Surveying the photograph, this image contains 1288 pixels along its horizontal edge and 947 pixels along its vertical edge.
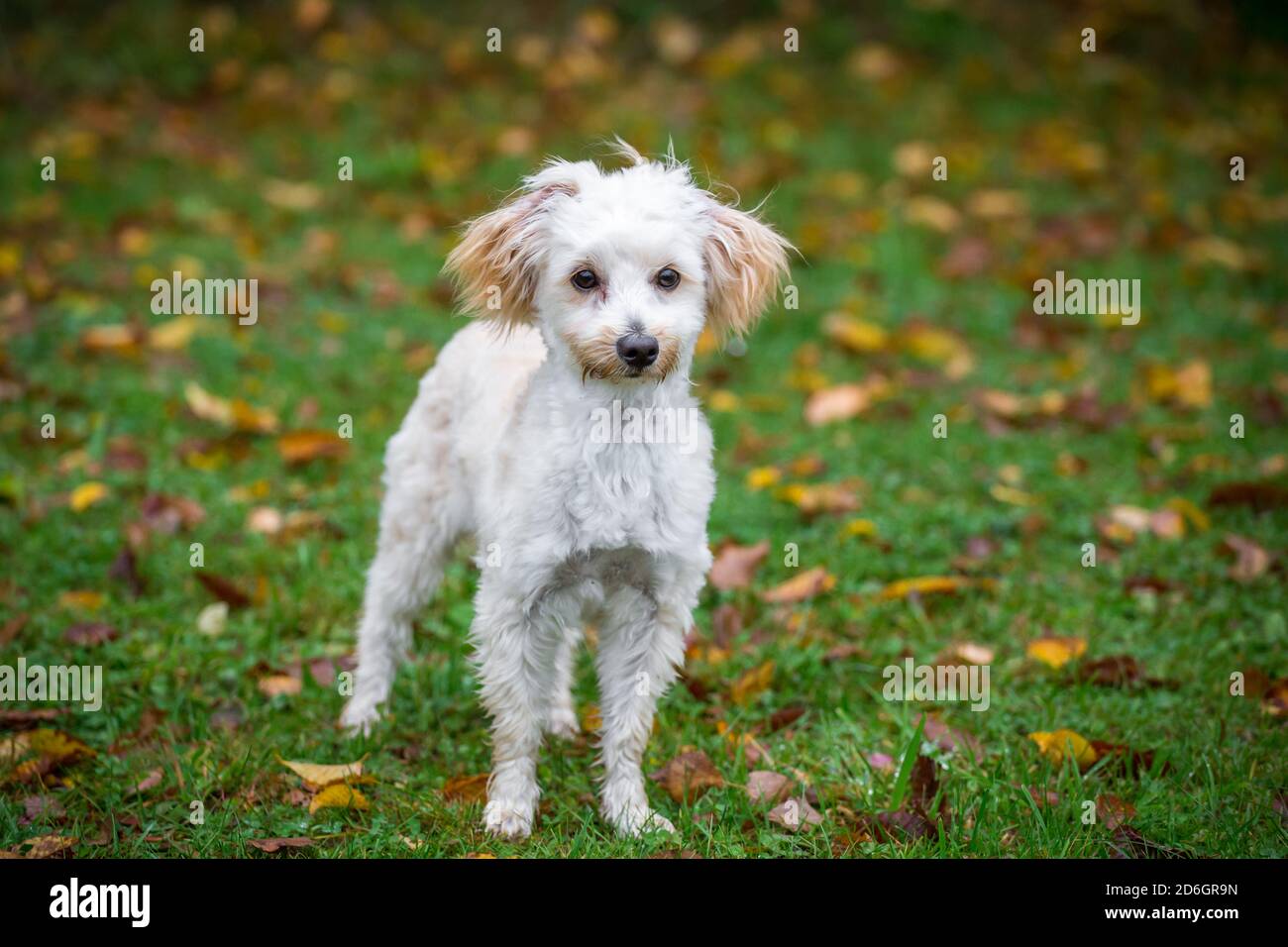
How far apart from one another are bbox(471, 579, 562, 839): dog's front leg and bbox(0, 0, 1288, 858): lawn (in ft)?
0.36

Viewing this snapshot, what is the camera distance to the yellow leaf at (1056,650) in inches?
179

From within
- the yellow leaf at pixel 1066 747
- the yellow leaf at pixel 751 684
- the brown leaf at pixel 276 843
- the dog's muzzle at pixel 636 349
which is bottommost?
the brown leaf at pixel 276 843

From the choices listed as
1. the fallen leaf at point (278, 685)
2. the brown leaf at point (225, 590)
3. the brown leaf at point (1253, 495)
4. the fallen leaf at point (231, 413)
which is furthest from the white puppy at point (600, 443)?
the brown leaf at point (1253, 495)

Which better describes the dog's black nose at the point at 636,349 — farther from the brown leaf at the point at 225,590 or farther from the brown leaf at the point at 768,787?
the brown leaf at the point at 225,590

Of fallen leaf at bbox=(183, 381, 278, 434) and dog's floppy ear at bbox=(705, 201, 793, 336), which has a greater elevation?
dog's floppy ear at bbox=(705, 201, 793, 336)

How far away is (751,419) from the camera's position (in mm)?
6852

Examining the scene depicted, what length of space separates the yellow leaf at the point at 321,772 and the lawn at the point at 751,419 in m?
0.05

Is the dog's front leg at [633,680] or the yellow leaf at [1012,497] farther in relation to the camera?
the yellow leaf at [1012,497]

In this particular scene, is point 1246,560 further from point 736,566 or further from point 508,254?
point 508,254

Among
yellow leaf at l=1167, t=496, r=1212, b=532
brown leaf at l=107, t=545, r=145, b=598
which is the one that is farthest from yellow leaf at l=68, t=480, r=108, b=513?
yellow leaf at l=1167, t=496, r=1212, b=532

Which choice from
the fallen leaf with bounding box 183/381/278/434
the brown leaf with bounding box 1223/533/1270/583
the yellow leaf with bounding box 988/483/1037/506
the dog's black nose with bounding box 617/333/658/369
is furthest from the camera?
the fallen leaf with bounding box 183/381/278/434

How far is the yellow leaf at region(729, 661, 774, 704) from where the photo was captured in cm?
446

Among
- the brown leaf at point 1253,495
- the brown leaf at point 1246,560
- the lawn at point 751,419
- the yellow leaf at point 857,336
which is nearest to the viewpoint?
the lawn at point 751,419

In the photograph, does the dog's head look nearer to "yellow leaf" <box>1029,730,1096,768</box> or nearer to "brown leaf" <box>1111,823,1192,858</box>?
"yellow leaf" <box>1029,730,1096,768</box>
